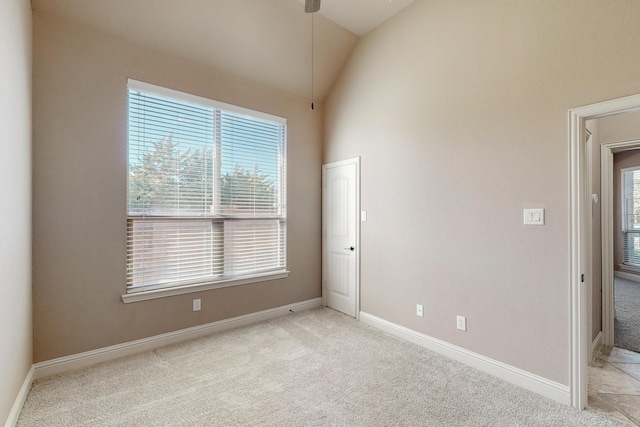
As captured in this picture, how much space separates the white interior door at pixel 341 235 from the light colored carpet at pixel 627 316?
2874mm

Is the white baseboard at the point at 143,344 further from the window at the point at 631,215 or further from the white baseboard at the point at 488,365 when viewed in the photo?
the window at the point at 631,215

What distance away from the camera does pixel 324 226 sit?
4391 millimetres

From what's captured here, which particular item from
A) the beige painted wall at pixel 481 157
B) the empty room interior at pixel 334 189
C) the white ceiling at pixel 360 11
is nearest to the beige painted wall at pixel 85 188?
the empty room interior at pixel 334 189

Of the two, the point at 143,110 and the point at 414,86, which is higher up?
the point at 414,86

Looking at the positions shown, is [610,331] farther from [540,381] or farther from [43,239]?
[43,239]

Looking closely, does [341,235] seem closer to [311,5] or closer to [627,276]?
[311,5]

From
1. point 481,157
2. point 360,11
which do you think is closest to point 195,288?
point 481,157

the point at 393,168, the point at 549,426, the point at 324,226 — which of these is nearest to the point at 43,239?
the point at 324,226

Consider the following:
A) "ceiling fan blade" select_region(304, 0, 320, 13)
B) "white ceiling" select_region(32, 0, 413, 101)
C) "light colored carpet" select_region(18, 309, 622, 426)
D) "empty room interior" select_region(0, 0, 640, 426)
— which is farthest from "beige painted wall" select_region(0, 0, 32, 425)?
"ceiling fan blade" select_region(304, 0, 320, 13)

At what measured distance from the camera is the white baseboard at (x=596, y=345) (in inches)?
112

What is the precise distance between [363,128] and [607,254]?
9.86ft

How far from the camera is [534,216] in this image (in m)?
2.30

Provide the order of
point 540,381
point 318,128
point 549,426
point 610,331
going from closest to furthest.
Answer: point 549,426
point 540,381
point 610,331
point 318,128

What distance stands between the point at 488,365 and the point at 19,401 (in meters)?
3.59
